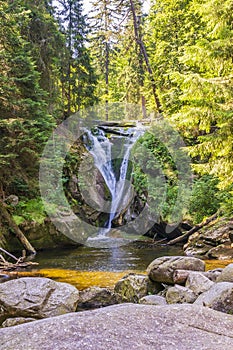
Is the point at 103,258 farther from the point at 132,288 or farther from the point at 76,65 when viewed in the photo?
the point at 76,65

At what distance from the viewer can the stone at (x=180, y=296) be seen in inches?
192

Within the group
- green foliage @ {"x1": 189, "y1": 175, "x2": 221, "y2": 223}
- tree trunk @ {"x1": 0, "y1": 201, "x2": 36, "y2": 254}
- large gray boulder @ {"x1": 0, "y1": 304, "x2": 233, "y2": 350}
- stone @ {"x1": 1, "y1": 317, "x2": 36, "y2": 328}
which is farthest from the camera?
green foliage @ {"x1": 189, "y1": 175, "x2": 221, "y2": 223}

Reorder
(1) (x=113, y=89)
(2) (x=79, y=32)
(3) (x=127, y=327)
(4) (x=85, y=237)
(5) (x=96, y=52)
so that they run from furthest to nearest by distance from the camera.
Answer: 1. (1) (x=113, y=89)
2. (5) (x=96, y=52)
3. (2) (x=79, y=32)
4. (4) (x=85, y=237)
5. (3) (x=127, y=327)

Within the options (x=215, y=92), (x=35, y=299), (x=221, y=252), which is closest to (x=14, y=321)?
(x=35, y=299)

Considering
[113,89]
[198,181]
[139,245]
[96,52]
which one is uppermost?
[96,52]

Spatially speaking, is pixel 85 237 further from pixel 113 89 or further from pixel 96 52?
pixel 113 89

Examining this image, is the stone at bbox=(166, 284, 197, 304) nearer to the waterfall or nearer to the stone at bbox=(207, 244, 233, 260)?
the stone at bbox=(207, 244, 233, 260)

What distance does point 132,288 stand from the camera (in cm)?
585

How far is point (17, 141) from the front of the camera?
10.5 metres

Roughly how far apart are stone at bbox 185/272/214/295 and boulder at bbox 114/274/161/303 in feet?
2.88

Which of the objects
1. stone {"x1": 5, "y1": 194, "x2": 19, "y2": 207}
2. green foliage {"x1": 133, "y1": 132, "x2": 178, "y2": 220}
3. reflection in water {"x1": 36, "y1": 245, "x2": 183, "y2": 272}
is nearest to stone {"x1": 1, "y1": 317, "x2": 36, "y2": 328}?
reflection in water {"x1": 36, "y1": 245, "x2": 183, "y2": 272}

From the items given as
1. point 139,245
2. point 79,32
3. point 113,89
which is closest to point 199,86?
point 139,245

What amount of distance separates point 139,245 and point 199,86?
6753 millimetres

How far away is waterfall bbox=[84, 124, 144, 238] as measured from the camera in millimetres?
15555
